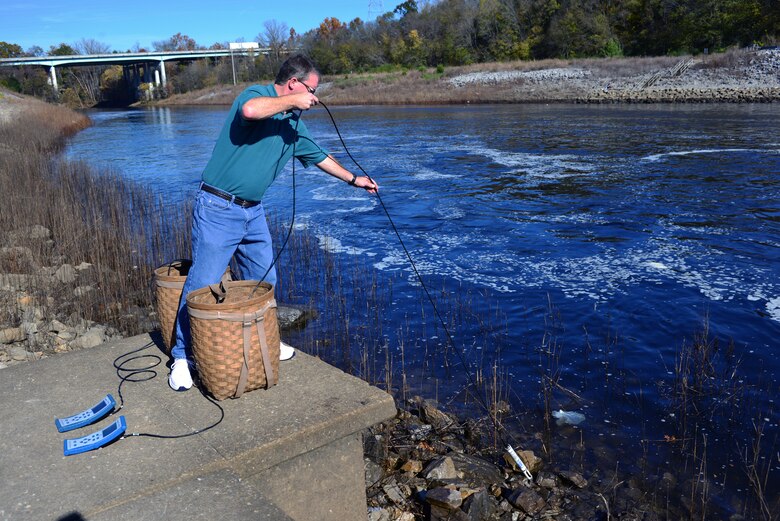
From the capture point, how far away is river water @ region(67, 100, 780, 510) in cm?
594

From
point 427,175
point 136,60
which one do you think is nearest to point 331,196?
point 427,175

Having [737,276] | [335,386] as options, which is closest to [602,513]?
[335,386]

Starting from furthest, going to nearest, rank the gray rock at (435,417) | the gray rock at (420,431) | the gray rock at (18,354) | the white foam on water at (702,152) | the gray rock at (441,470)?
1. the white foam on water at (702,152)
2. the gray rock at (18,354)
3. the gray rock at (435,417)
4. the gray rock at (420,431)
5. the gray rock at (441,470)

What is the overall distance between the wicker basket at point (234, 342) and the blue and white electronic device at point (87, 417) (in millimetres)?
521

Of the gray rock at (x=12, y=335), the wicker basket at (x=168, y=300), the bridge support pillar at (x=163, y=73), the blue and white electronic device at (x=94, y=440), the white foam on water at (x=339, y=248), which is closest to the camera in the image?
the blue and white electronic device at (x=94, y=440)

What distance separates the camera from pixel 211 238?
14.1 feet

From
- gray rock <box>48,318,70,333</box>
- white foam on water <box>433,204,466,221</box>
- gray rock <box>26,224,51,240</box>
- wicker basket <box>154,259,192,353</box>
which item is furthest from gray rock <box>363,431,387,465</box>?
white foam on water <box>433,204,466,221</box>

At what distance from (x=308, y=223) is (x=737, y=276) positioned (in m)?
7.32

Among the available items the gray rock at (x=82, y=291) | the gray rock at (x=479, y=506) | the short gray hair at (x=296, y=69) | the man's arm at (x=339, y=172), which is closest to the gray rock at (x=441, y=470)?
the gray rock at (x=479, y=506)

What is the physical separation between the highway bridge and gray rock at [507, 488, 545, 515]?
97.9 metres

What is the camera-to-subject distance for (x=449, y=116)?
3884 centimetres

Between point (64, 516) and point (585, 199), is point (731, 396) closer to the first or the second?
point (64, 516)

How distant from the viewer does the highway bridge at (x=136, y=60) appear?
3733 inches

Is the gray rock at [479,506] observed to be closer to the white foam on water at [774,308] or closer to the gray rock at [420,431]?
the gray rock at [420,431]
